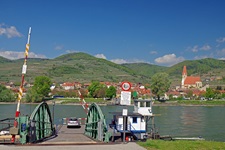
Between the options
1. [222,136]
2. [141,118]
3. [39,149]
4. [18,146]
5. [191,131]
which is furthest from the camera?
[191,131]

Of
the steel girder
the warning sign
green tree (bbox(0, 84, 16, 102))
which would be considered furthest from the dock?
green tree (bbox(0, 84, 16, 102))

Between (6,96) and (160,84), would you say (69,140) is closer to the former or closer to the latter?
(160,84)

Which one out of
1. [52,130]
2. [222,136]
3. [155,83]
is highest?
[155,83]

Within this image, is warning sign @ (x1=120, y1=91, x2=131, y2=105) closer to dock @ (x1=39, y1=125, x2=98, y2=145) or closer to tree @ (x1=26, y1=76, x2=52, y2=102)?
dock @ (x1=39, y1=125, x2=98, y2=145)

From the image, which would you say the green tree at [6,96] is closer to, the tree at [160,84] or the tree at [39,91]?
the tree at [39,91]

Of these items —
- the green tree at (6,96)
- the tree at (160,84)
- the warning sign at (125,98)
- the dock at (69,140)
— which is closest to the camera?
the warning sign at (125,98)

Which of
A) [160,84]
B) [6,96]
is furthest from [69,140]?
[6,96]

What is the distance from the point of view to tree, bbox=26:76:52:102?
386ft

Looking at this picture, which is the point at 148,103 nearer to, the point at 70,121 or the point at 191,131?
the point at 70,121

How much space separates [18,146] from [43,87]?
12300 centimetres

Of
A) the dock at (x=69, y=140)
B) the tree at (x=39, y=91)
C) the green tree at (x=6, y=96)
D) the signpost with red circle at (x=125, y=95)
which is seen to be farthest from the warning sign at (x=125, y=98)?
the green tree at (x=6, y=96)

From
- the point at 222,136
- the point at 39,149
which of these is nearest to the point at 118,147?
the point at 39,149

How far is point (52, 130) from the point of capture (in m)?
24.5

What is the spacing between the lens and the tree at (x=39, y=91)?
118 meters
